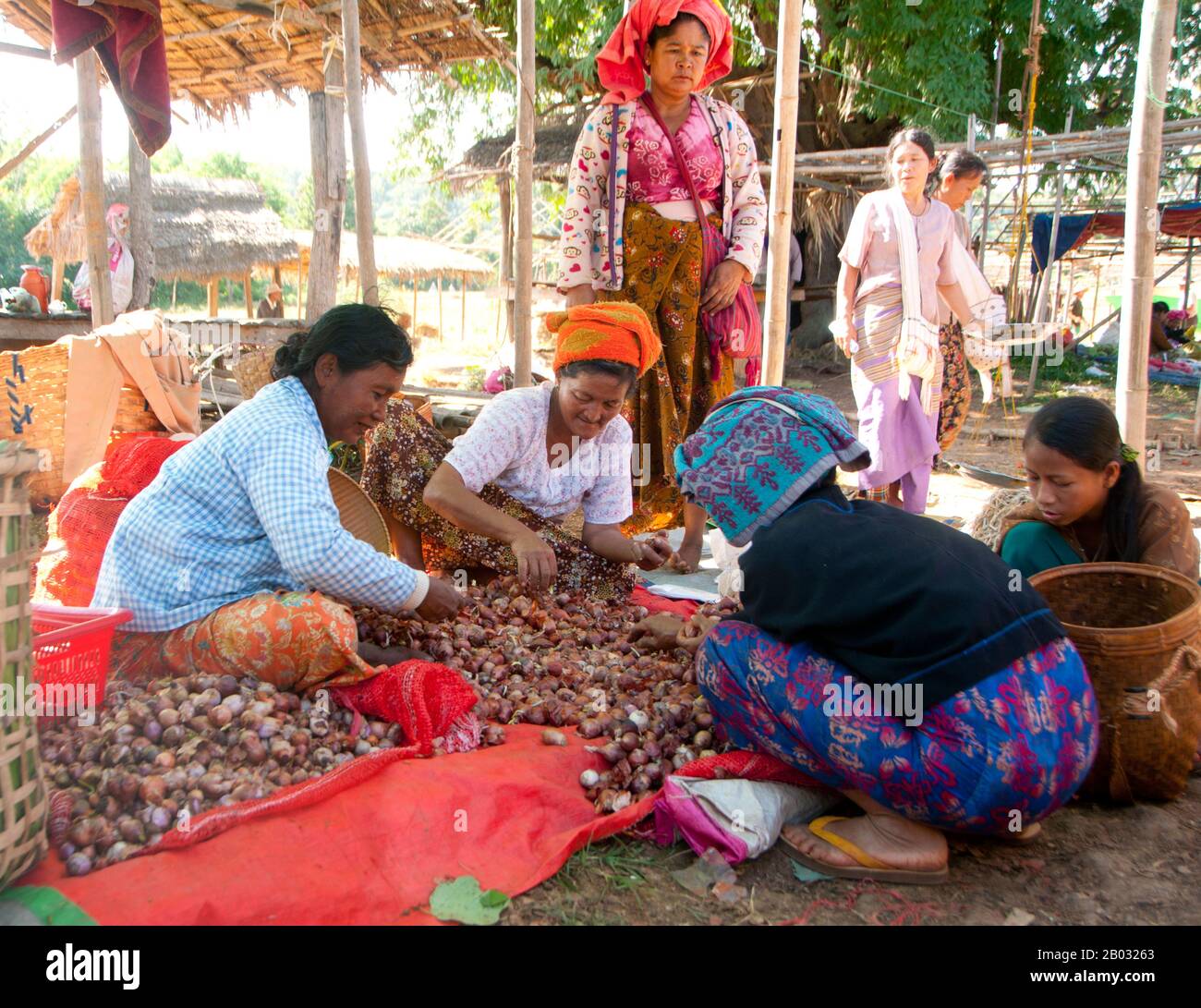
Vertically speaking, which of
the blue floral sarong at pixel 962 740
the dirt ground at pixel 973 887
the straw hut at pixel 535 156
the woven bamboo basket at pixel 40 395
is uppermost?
the straw hut at pixel 535 156

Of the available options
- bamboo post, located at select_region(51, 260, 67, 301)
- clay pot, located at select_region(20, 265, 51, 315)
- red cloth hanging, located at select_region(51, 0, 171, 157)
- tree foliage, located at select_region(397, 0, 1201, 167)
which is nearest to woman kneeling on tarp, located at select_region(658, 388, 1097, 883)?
red cloth hanging, located at select_region(51, 0, 171, 157)

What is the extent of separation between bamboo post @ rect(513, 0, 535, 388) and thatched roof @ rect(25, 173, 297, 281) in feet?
35.5

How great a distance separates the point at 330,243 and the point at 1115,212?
11754mm

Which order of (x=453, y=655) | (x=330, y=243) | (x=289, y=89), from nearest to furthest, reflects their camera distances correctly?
(x=453, y=655), (x=330, y=243), (x=289, y=89)

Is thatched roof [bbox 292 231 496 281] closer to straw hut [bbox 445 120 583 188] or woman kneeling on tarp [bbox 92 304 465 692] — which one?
straw hut [bbox 445 120 583 188]

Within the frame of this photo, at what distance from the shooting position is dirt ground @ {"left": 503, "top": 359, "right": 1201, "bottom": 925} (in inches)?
69.4

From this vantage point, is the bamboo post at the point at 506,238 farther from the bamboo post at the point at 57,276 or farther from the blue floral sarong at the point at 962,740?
the blue floral sarong at the point at 962,740

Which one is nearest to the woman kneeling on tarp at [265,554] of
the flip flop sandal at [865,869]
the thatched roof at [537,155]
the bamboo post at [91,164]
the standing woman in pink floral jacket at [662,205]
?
the flip flop sandal at [865,869]

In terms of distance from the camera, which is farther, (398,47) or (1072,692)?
(398,47)

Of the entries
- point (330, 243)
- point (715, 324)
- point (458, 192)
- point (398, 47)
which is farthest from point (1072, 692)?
point (458, 192)

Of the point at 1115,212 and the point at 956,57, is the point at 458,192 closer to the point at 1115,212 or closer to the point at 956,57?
the point at 956,57

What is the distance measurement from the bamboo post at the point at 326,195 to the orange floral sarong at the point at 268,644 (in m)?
4.35

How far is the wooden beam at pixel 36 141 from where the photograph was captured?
5.06m
